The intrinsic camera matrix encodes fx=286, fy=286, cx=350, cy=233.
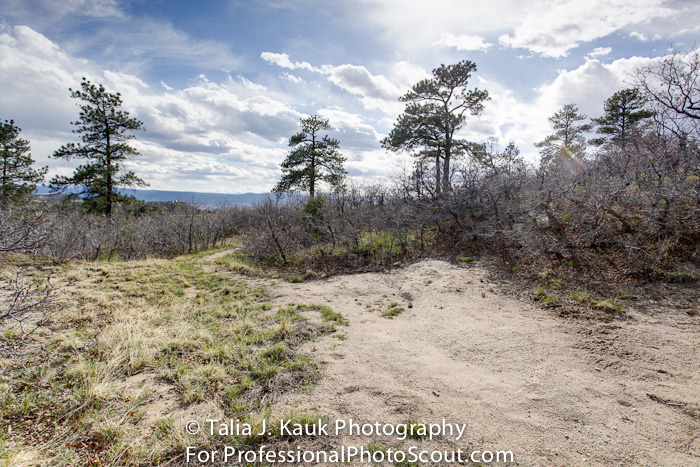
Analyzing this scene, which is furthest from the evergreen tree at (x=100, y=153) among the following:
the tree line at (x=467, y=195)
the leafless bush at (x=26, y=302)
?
the leafless bush at (x=26, y=302)

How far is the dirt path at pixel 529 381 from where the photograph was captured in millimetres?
2488

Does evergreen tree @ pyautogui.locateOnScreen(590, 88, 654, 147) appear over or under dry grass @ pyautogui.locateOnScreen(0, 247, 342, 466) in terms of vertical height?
over

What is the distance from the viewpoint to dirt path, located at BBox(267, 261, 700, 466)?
2488mm

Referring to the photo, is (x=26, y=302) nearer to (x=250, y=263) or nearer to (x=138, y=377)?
(x=138, y=377)

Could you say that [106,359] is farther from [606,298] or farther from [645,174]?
[645,174]

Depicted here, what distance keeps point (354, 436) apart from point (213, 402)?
1620mm

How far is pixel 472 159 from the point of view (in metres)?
13.9

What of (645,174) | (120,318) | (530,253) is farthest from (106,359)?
(645,174)

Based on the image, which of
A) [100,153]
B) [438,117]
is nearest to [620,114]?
[438,117]

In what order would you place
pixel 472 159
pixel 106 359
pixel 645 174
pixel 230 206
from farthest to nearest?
pixel 230 206 < pixel 472 159 < pixel 645 174 < pixel 106 359

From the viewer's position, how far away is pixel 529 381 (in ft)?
11.1

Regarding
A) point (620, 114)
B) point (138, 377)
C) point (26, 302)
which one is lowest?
point (138, 377)

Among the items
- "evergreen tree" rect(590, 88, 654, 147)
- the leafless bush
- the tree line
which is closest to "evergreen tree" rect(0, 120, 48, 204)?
the tree line

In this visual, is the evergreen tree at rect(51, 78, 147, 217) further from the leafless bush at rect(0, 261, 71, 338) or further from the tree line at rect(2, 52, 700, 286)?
the leafless bush at rect(0, 261, 71, 338)
